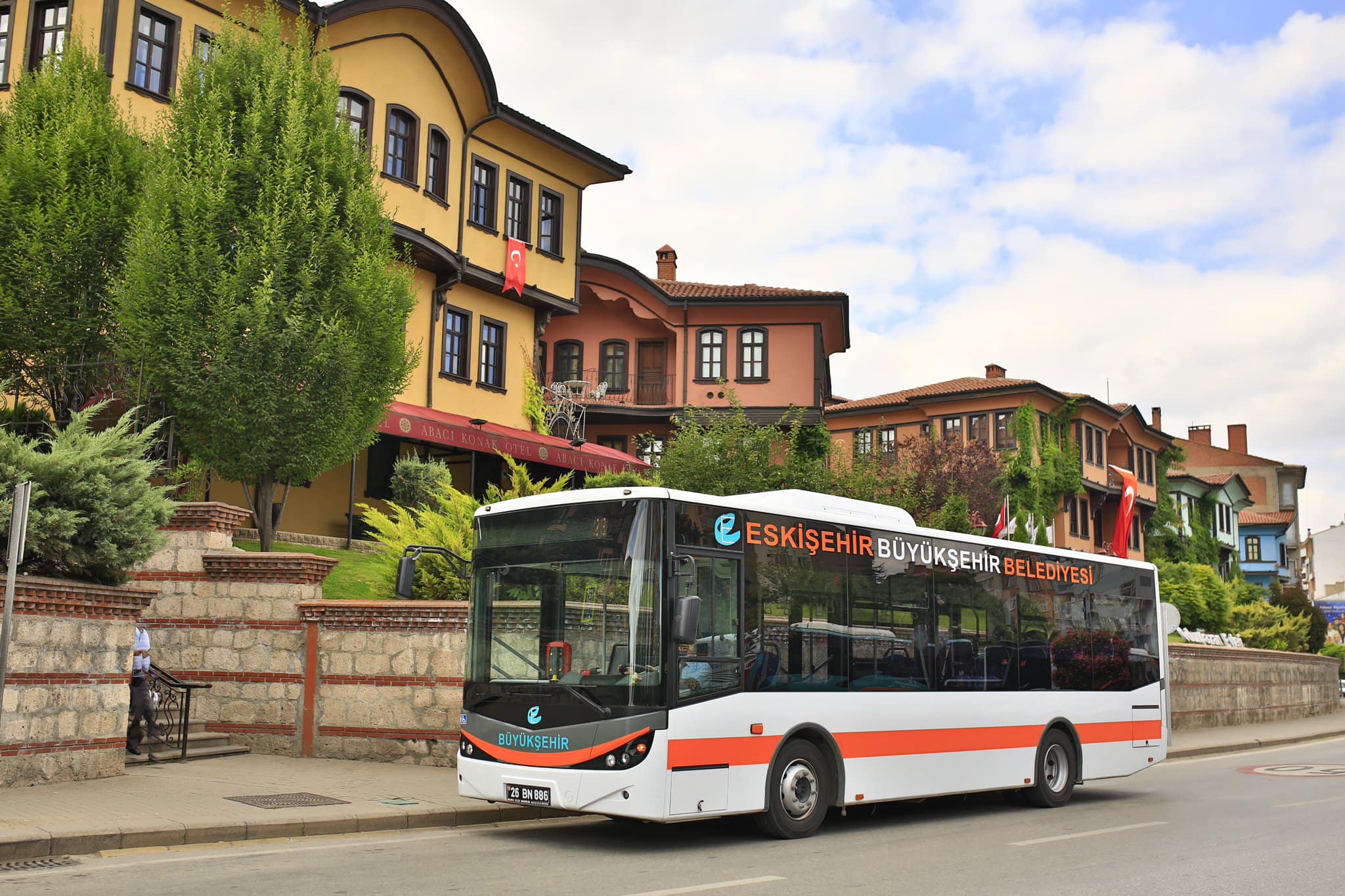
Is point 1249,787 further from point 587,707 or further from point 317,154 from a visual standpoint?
point 317,154

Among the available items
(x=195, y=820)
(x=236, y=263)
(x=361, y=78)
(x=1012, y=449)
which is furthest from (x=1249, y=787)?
(x=1012, y=449)

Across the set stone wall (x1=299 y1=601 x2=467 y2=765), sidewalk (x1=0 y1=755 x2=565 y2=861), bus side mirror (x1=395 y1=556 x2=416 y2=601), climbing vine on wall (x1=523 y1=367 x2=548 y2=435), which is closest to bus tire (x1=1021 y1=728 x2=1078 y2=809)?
sidewalk (x1=0 y1=755 x2=565 y2=861)

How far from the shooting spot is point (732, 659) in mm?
10352

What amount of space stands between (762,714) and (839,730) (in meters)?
1.16

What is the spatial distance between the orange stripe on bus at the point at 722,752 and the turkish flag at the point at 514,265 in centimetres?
2250

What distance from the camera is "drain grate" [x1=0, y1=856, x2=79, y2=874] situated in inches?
336

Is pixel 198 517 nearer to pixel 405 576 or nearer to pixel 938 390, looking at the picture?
pixel 405 576

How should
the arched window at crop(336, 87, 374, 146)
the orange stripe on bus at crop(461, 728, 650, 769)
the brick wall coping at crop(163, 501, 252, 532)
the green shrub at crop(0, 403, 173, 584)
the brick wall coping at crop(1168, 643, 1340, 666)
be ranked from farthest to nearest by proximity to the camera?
the brick wall coping at crop(1168, 643, 1340, 666) < the arched window at crop(336, 87, 374, 146) < the brick wall coping at crop(163, 501, 252, 532) < the green shrub at crop(0, 403, 173, 584) < the orange stripe on bus at crop(461, 728, 650, 769)

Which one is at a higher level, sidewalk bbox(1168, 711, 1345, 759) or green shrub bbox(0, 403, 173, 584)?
green shrub bbox(0, 403, 173, 584)

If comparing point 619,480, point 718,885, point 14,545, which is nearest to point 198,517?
point 14,545

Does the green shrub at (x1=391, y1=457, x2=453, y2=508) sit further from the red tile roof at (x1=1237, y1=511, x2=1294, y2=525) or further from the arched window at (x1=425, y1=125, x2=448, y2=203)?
the red tile roof at (x1=1237, y1=511, x2=1294, y2=525)

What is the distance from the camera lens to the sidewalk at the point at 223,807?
31.2 feet

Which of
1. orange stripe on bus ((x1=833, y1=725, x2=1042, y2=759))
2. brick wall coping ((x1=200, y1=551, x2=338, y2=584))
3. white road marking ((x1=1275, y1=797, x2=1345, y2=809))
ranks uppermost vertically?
brick wall coping ((x1=200, y1=551, x2=338, y2=584))

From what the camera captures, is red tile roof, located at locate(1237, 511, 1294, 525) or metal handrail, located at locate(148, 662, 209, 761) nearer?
metal handrail, located at locate(148, 662, 209, 761)
